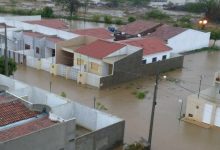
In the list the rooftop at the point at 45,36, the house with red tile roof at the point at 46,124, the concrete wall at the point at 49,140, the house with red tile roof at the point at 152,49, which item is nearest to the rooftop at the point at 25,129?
the house with red tile roof at the point at 46,124

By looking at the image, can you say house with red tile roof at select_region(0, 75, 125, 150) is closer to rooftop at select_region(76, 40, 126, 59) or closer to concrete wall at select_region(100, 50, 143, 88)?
concrete wall at select_region(100, 50, 143, 88)

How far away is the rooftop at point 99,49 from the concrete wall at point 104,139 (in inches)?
427

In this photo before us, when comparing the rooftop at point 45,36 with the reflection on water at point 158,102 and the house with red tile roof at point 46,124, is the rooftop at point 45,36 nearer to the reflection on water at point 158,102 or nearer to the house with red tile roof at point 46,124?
the reflection on water at point 158,102

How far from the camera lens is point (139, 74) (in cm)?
3039

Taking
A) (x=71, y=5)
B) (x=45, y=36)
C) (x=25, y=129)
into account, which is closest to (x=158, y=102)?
(x=25, y=129)

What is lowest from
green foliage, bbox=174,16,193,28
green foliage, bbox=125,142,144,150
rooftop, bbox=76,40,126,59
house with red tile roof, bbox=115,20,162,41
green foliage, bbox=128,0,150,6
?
green foliage, bbox=128,0,150,6

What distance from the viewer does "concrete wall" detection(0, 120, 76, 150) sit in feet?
46.1

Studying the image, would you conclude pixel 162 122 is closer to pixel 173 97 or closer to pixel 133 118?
pixel 133 118

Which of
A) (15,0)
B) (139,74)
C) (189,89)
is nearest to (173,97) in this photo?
(189,89)

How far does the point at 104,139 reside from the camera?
1780cm

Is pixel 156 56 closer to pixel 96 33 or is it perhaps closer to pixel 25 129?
pixel 96 33

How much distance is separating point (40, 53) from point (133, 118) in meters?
14.1

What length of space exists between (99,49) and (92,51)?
591 mm

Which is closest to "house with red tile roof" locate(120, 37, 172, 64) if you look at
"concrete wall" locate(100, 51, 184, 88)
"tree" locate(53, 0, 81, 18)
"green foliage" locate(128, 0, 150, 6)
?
"concrete wall" locate(100, 51, 184, 88)
